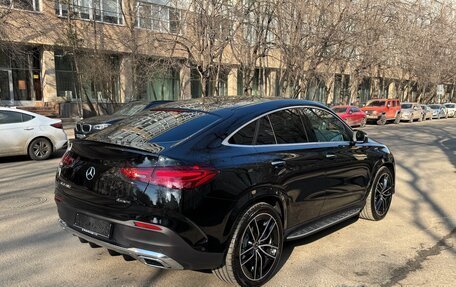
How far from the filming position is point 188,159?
128 inches

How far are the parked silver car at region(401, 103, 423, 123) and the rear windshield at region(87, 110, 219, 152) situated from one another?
3015cm

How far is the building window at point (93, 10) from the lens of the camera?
925 inches

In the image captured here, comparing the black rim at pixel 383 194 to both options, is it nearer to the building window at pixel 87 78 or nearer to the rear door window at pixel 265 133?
the rear door window at pixel 265 133

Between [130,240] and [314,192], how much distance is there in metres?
Result: 2.03

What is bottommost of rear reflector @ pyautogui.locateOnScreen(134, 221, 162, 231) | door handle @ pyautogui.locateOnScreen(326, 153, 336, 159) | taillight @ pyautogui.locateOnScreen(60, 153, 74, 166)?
rear reflector @ pyautogui.locateOnScreen(134, 221, 162, 231)

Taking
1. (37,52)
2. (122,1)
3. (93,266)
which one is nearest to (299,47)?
(122,1)

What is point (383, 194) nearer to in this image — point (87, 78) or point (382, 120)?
point (87, 78)

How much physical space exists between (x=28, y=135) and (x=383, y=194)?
29.1ft

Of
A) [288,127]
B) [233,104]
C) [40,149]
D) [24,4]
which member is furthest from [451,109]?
[233,104]

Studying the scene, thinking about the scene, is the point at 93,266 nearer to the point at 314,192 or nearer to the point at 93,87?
the point at 314,192

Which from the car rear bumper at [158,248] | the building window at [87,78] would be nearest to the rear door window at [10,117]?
the car rear bumper at [158,248]

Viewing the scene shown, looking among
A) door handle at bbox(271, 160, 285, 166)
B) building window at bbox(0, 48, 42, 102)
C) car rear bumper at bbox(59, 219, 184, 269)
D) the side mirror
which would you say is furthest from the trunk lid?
building window at bbox(0, 48, 42, 102)

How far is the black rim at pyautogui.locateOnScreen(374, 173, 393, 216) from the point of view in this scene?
18.4 ft

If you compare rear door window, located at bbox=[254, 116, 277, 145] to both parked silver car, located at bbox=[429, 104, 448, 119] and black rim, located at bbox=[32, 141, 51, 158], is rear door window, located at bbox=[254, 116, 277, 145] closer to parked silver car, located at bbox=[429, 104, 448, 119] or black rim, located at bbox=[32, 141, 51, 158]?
black rim, located at bbox=[32, 141, 51, 158]
